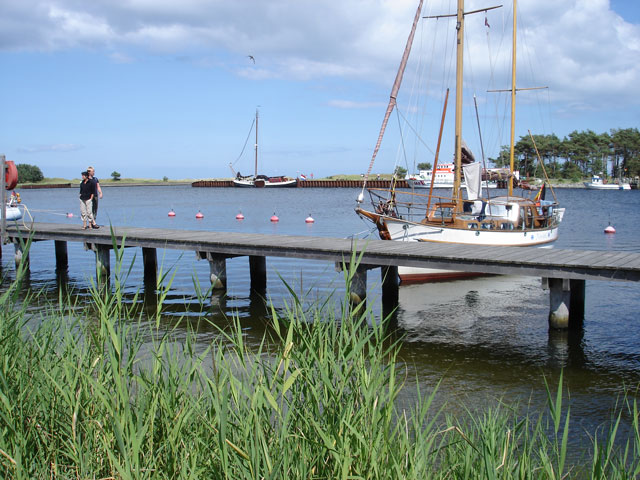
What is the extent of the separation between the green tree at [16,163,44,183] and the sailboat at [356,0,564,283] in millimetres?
143548

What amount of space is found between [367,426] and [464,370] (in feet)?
21.9

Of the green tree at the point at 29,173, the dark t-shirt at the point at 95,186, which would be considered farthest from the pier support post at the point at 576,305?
the green tree at the point at 29,173

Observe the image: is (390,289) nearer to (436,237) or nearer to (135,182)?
(436,237)

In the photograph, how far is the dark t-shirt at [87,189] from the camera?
1878 centimetres

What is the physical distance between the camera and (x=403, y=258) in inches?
530

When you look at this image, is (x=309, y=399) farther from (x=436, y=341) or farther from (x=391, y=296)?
(x=391, y=296)

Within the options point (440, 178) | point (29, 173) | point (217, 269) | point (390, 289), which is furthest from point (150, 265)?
point (29, 173)

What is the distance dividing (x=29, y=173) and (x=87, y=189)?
144379mm

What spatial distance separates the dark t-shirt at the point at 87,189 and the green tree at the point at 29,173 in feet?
463

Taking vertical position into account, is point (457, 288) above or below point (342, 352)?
below

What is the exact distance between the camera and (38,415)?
4648 millimetres

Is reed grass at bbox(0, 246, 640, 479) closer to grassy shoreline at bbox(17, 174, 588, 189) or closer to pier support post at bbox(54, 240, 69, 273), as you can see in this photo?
pier support post at bbox(54, 240, 69, 273)

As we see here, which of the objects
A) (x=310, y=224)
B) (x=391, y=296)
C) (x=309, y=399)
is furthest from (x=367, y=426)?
(x=310, y=224)

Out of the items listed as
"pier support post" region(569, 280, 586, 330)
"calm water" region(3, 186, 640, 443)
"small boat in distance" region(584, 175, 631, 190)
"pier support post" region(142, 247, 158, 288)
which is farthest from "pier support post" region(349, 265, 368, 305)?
"small boat in distance" region(584, 175, 631, 190)
